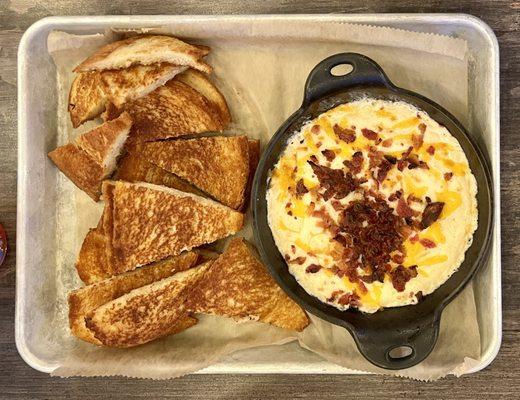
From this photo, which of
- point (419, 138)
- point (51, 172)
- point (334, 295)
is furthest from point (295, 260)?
point (51, 172)

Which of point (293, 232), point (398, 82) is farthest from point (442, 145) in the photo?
point (293, 232)

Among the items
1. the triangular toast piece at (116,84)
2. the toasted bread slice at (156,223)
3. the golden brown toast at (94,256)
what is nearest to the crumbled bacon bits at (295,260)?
the toasted bread slice at (156,223)

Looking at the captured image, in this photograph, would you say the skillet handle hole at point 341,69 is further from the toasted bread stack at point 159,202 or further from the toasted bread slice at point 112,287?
the toasted bread slice at point 112,287

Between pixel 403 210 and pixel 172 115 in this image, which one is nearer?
pixel 403 210

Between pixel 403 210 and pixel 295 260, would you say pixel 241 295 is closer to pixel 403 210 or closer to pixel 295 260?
pixel 295 260

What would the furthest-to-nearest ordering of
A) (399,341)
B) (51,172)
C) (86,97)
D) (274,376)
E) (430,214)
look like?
(274,376) → (51,172) → (86,97) → (399,341) → (430,214)

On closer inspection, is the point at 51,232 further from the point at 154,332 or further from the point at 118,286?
the point at 154,332

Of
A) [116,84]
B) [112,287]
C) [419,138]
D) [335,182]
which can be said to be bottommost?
[112,287]

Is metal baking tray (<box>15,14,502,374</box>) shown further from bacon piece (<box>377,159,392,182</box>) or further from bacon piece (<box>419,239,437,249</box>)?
bacon piece (<box>377,159,392,182</box>)
